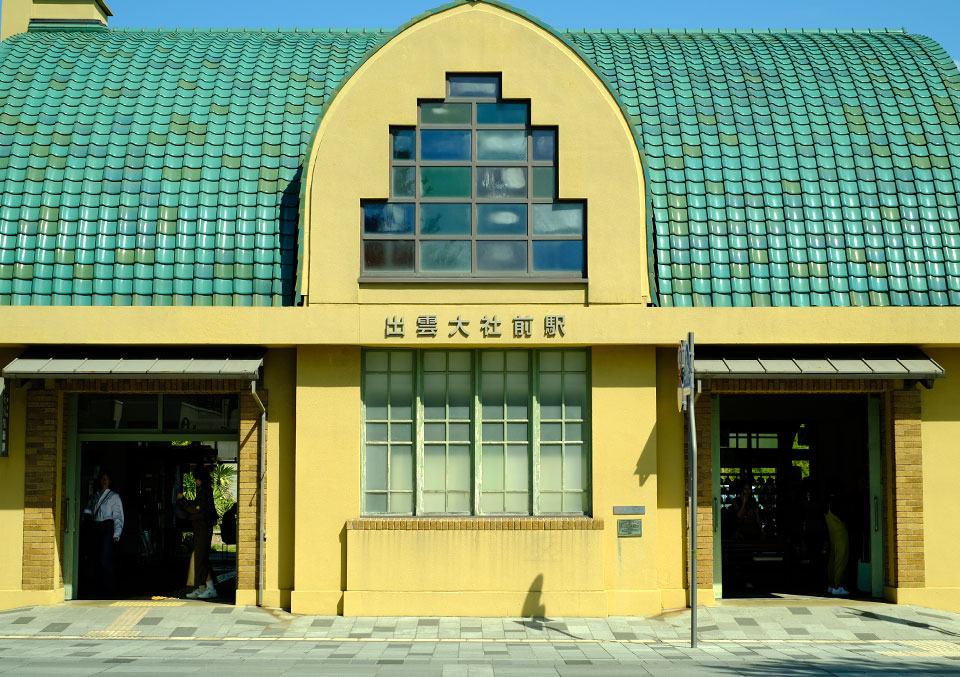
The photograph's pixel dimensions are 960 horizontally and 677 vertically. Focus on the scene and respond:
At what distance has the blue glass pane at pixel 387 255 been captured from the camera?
14.9m

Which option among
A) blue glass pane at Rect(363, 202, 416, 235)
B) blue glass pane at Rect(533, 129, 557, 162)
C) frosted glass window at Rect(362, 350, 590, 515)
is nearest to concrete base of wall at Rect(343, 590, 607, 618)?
frosted glass window at Rect(362, 350, 590, 515)

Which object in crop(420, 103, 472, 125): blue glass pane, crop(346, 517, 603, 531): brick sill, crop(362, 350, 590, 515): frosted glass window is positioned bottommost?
crop(346, 517, 603, 531): brick sill

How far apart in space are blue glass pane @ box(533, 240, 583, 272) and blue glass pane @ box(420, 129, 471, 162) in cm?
172

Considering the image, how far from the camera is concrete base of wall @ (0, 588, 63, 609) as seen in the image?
14672 millimetres

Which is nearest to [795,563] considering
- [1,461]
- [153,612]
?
[153,612]

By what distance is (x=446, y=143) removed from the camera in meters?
15.1

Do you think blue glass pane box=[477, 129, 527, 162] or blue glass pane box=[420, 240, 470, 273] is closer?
blue glass pane box=[420, 240, 470, 273]

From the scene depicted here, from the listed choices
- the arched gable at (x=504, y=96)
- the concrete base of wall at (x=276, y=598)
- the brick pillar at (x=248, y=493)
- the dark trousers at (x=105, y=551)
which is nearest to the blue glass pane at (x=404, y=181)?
the arched gable at (x=504, y=96)

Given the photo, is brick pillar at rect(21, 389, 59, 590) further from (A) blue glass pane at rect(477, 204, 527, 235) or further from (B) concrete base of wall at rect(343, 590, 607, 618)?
(A) blue glass pane at rect(477, 204, 527, 235)

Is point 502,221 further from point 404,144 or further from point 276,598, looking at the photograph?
point 276,598

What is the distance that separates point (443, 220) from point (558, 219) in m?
1.63

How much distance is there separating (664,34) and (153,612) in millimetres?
12943

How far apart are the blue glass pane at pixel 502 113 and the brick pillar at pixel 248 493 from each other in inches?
200

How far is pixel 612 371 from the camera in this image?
1479cm
